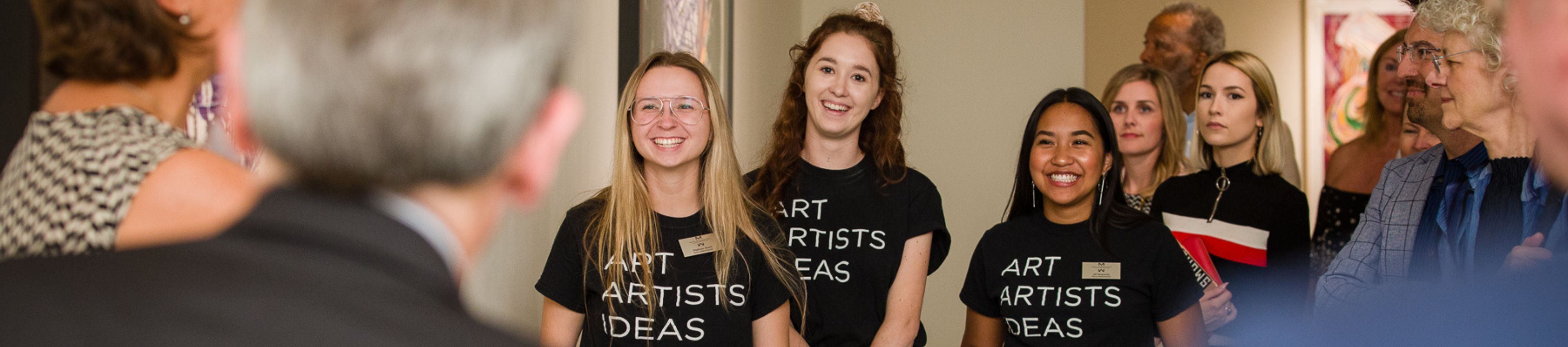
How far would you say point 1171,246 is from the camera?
7.98 feet

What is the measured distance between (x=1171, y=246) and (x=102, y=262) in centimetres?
222

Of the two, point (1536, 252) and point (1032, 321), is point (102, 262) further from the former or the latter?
point (1032, 321)

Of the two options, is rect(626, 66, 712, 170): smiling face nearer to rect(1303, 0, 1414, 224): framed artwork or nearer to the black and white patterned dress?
the black and white patterned dress

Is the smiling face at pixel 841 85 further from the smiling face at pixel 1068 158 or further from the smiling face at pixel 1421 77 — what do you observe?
the smiling face at pixel 1421 77

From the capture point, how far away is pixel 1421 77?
216 cm

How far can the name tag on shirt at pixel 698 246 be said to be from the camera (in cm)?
207

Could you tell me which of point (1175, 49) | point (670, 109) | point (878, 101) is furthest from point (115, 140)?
point (1175, 49)

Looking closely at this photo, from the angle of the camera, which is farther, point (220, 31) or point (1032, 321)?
point (1032, 321)

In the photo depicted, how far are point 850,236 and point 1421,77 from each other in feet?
3.91

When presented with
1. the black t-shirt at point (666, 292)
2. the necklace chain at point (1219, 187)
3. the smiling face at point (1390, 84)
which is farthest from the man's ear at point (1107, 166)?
the smiling face at point (1390, 84)

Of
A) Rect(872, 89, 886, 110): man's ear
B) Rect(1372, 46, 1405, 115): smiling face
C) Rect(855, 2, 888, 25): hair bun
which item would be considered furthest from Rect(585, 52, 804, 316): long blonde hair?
Rect(1372, 46, 1405, 115): smiling face

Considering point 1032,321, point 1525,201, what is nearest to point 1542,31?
point 1525,201

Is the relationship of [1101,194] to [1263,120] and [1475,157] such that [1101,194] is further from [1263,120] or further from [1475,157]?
[1263,120]

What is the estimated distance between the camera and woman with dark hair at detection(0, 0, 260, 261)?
0.80 m
